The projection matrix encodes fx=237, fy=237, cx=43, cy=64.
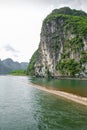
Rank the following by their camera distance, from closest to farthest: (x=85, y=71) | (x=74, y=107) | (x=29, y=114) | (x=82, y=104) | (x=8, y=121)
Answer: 1. (x=8, y=121)
2. (x=29, y=114)
3. (x=74, y=107)
4. (x=82, y=104)
5. (x=85, y=71)

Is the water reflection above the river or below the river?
above

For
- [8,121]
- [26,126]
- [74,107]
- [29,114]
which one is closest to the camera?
[26,126]

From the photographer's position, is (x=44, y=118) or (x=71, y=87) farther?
(x=71, y=87)

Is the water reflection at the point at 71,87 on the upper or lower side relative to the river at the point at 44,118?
upper

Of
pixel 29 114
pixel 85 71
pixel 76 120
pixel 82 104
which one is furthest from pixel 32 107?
pixel 85 71

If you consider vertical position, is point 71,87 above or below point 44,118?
above

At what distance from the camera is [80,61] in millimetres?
183750

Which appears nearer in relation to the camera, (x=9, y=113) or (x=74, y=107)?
(x=9, y=113)

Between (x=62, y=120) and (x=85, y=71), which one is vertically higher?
(x=85, y=71)

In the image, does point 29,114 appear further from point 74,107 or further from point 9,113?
point 74,107

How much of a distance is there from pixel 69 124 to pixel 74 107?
15290 millimetres

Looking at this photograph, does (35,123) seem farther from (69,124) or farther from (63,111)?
(63,111)

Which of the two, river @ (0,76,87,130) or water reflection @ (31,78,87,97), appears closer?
river @ (0,76,87,130)

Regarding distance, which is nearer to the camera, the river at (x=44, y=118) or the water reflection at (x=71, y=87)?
the river at (x=44, y=118)
